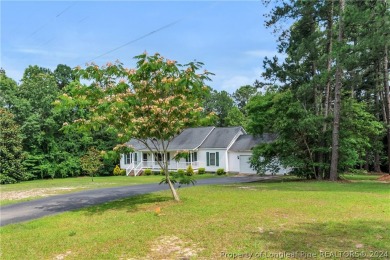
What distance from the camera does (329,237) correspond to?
19.1 ft

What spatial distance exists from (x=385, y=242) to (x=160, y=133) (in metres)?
A: 6.93

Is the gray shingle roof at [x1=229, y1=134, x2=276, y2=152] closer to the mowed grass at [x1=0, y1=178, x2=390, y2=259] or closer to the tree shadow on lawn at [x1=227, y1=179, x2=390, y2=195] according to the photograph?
the tree shadow on lawn at [x1=227, y1=179, x2=390, y2=195]

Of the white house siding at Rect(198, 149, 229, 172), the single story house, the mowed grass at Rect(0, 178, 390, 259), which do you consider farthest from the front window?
the mowed grass at Rect(0, 178, 390, 259)

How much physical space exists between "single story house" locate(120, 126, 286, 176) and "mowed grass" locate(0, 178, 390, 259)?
19849 millimetres

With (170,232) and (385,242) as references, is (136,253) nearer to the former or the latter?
(170,232)

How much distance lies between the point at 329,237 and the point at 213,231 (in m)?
2.19

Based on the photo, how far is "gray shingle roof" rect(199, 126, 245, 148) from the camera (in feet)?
106

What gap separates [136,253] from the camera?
5.55m

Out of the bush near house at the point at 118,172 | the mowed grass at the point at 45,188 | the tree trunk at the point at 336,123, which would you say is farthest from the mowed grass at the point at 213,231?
the bush near house at the point at 118,172

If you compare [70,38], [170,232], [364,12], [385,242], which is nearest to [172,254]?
[170,232]

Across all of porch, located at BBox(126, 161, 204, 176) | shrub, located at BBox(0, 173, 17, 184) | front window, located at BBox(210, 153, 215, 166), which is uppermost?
front window, located at BBox(210, 153, 215, 166)

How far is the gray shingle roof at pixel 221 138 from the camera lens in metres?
32.2

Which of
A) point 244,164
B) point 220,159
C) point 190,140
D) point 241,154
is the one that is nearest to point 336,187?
point 244,164

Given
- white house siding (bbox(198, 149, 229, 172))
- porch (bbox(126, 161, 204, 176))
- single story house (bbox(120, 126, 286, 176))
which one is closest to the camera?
single story house (bbox(120, 126, 286, 176))
